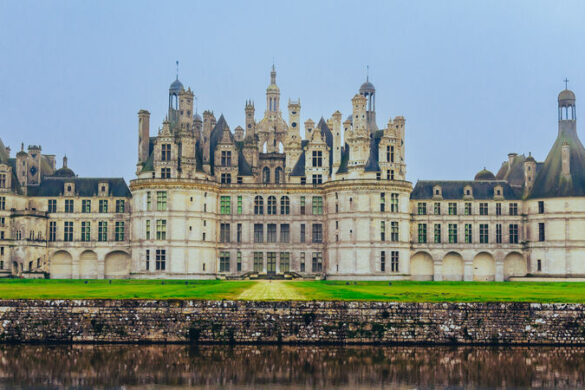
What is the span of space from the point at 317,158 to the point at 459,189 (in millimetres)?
14880

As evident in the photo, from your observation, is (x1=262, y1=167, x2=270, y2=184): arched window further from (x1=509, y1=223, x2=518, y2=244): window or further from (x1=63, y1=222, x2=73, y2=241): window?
(x1=509, y1=223, x2=518, y2=244): window

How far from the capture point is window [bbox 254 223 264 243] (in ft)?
283

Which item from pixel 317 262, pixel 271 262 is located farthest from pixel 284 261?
pixel 317 262

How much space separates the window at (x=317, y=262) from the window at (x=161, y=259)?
48.0ft

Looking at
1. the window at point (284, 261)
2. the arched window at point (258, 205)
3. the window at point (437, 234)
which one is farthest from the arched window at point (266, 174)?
the window at point (437, 234)

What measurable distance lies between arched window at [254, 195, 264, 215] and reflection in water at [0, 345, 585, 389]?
4607 centimetres

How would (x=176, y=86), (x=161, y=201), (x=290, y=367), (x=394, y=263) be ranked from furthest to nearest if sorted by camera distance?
(x=176, y=86) → (x=161, y=201) → (x=394, y=263) → (x=290, y=367)

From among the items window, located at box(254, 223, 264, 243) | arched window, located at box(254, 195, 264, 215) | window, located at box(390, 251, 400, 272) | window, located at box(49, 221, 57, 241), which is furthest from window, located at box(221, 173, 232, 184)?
window, located at box(390, 251, 400, 272)

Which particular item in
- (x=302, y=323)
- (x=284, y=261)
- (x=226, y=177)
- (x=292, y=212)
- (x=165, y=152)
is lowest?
(x=302, y=323)

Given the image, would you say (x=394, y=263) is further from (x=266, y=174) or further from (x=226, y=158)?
(x=226, y=158)

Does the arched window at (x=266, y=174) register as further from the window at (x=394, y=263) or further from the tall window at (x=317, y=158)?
the window at (x=394, y=263)

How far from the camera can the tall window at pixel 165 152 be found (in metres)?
82.9

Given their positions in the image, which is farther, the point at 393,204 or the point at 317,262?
the point at 317,262

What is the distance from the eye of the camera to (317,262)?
85.5 metres
